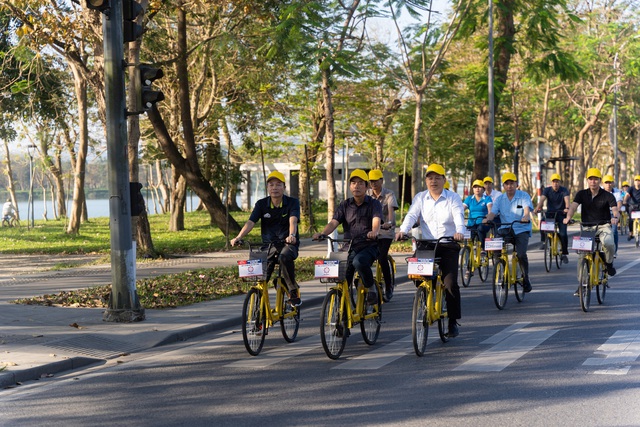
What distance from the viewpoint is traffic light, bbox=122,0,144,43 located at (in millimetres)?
11641

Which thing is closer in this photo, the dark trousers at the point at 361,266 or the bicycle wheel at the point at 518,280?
the dark trousers at the point at 361,266

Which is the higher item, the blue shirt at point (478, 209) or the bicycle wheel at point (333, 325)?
the blue shirt at point (478, 209)

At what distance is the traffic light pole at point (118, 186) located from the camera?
1168cm

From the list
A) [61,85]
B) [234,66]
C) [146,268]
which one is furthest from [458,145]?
[146,268]

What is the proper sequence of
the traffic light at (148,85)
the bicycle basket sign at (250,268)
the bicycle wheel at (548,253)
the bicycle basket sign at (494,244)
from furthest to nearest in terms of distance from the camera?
the bicycle wheel at (548,253), the bicycle basket sign at (494,244), the traffic light at (148,85), the bicycle basket sign at (250,268)

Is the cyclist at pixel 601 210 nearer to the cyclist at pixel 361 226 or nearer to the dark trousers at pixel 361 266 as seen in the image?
the cyclist at pixel 361 226

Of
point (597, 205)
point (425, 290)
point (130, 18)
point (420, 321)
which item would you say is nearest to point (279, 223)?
point (425, 290)

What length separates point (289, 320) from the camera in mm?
10625

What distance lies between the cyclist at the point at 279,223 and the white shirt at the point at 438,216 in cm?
128

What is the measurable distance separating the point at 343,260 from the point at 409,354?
3.96 feet

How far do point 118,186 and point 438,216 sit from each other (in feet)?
14.3

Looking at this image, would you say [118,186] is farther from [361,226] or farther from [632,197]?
[632,197]

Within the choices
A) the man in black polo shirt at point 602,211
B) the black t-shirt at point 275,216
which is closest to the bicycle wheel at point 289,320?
the black t-shirt at point 275,216

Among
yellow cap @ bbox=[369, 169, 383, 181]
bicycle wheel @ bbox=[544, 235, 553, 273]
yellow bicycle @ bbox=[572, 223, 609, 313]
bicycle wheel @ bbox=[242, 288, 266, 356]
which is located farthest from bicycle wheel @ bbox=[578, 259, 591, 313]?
bicycle wheel @ bbox=[544, 235, 553, 273]
